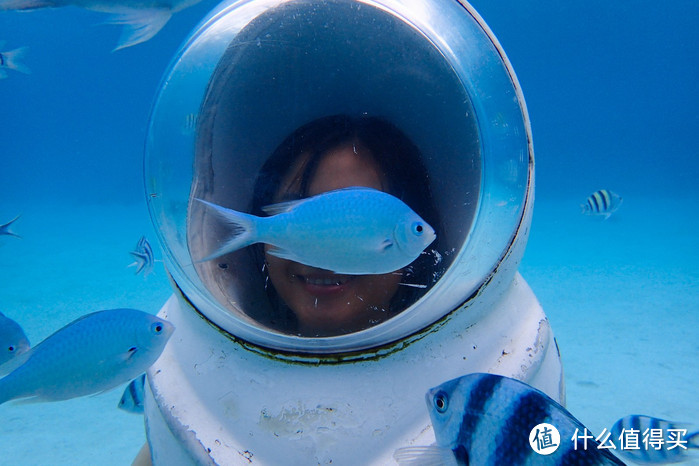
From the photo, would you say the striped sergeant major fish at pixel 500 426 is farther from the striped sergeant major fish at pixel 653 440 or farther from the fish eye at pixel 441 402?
the striped sergeant major fish at pixel 653 440

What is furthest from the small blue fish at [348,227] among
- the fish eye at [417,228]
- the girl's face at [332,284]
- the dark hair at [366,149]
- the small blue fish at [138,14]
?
the small blue fish at [138,14]

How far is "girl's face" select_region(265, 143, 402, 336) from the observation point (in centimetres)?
180

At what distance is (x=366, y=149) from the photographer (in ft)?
7.32

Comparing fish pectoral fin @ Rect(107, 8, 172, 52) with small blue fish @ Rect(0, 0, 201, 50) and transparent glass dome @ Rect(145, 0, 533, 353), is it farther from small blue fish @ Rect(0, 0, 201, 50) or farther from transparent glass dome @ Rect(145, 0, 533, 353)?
transparent glass dome @ Rect(145, 0, 533, 353)

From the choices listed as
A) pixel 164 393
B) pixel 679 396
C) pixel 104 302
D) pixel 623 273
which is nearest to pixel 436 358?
pixel 164 393

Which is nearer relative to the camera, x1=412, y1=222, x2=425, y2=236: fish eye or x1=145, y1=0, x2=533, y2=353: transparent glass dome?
x1=412, y1=222, x2=425, y2=236: fish eye

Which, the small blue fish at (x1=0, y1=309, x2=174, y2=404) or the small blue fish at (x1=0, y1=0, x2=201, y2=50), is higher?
the small blue fish at (x1=0, y1=0, x2=201, y2=50)

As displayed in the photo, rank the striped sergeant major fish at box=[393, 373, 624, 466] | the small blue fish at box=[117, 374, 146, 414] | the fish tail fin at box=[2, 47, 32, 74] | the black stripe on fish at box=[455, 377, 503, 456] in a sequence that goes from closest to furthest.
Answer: the striped sergeant major fish at box=[393, 373, 624, 466], the black stripe on fish at box=[455, 377, 503, 456], the small blue fish at box=[117, 374, 146, 414], the fish tail fin at box=[2, 47, 32, 74]

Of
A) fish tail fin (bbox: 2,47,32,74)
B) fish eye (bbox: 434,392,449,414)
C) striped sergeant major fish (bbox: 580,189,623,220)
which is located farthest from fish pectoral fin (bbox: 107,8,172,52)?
striped sergeant major fish (bbox: 580,189,623,220)

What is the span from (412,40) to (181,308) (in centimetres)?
146

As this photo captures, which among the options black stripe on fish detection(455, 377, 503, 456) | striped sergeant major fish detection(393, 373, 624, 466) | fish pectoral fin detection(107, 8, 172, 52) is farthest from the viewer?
fish pectoral fin detection(107, 8, 172, 52)

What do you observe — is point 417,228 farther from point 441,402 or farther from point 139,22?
point 139,22

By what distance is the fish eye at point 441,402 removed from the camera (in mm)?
921

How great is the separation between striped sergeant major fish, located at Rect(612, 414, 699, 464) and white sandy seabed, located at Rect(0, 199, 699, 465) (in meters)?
1.08
